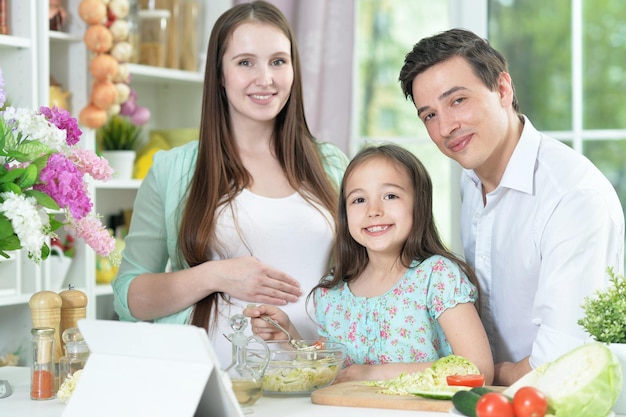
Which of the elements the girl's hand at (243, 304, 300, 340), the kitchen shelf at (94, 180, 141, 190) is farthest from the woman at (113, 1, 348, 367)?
the kitchen shelf at (94, 180, 141, 190)

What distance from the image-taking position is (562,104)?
125 inches

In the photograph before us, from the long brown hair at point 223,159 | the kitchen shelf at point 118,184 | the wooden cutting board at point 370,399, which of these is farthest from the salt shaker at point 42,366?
the kitchen shelf at point 118,184

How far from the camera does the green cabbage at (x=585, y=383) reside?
1223 mm

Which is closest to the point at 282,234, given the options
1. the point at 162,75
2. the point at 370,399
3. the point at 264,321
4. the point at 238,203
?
the point at 238,203

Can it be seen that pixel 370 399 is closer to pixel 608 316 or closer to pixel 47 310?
pixel 608 316

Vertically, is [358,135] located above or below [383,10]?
below

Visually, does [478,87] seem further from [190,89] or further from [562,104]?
[190,89]

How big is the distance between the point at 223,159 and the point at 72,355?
31.3 inches

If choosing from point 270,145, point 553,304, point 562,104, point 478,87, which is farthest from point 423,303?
point 562,104

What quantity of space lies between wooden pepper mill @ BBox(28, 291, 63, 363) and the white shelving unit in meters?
1.12

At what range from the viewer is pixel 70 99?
3125 millimetres

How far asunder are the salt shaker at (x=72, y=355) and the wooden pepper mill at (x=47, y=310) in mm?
41

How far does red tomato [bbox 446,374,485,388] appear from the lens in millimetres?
1489

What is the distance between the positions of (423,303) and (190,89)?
2076mm
